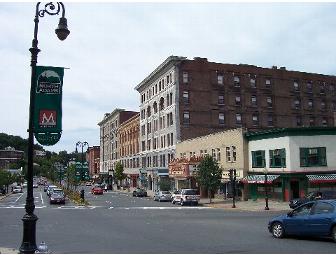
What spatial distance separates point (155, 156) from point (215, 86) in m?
18.4

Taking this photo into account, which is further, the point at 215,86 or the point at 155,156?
the point at 155,156

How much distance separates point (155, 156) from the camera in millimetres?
83625

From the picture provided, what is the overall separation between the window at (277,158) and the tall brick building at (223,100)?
24.9 meters

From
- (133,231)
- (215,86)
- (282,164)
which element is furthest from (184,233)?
(215,86)

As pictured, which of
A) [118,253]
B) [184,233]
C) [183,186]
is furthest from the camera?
[183,186]

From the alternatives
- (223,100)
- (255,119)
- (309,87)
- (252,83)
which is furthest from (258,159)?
(309,87)

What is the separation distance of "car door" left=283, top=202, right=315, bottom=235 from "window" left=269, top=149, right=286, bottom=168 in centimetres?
2743

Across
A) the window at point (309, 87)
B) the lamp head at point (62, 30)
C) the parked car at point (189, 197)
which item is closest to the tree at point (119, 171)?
the window at point (309, 87)

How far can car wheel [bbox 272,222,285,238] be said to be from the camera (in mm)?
18266

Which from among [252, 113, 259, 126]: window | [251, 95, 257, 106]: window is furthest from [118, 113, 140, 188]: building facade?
[251, 95, 257, 106]: window

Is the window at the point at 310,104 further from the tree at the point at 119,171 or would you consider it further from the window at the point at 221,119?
the tree at the point at 119,171

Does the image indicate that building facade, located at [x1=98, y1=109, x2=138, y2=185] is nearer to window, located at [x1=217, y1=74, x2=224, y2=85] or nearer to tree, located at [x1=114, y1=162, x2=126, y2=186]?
tree, located at [x1=114, y1=162, x2=126, y2=186]

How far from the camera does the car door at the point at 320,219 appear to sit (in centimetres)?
1681

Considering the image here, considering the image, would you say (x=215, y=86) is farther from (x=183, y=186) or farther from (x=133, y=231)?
(x=133, y=231)
